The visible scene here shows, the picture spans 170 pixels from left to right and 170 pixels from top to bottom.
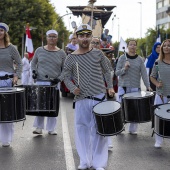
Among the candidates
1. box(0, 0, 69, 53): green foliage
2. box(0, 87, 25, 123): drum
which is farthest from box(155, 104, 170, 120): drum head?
box(0, 0, 69, 53): green foliage

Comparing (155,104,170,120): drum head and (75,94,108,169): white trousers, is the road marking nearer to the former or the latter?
(75,94,108,169): white trousers

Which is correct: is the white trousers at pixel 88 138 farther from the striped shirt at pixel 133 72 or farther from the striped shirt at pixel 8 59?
the striped shirt at pixel 133 72

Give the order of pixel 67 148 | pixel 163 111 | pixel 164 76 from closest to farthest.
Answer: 1. pixel 163 111
2. pixel 67 148
3. pixel 164 76

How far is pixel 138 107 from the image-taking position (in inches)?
353

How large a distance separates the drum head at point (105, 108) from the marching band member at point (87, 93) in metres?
0.13

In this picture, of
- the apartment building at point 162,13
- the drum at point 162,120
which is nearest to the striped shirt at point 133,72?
the drum at point 162,120

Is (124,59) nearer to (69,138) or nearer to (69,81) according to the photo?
(69,138)

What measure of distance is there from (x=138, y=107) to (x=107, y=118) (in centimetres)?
246

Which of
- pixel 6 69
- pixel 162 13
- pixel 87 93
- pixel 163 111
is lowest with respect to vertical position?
pixel 163 111

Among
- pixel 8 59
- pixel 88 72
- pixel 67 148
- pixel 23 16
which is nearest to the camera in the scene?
pixel 88 72

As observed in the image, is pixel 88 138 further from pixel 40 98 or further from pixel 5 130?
pixel 40 98

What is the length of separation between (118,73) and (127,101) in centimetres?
111

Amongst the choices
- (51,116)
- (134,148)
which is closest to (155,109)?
(134,148)

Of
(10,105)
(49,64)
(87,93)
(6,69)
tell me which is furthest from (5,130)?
(87,93)
